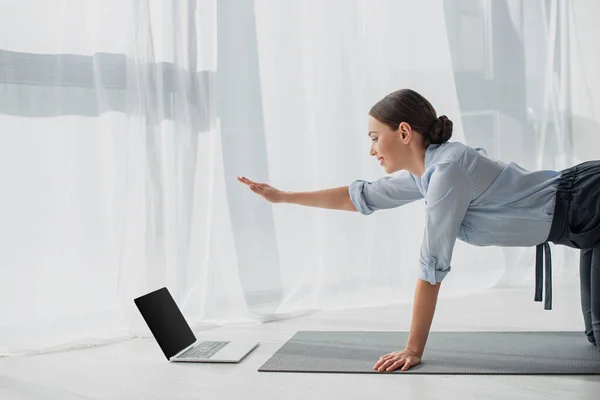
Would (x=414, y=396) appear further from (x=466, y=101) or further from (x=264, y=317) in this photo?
(x=466, y=101)

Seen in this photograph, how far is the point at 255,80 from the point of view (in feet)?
10.4

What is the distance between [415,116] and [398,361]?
65cm

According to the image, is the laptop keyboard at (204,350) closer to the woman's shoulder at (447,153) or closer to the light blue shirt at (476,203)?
the light blue shirt at (476,203)

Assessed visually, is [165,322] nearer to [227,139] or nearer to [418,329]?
[418,329]

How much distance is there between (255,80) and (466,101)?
4.30 ft

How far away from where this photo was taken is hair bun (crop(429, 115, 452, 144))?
2100 millimetres

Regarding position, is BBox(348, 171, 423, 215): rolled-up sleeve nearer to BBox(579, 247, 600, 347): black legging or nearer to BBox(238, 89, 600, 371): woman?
BBox(238, 89, 600, 371): woman

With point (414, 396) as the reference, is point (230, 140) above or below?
above

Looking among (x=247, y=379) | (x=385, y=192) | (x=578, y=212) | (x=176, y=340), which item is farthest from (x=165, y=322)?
(x=578, y=212)

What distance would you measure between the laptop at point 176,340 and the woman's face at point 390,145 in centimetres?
70

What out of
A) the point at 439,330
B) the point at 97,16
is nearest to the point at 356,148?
the point at 439,330

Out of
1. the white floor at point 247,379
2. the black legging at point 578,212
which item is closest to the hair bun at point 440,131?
the black legging at point 578,212

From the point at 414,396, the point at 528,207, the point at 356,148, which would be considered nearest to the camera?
the point at 414,396

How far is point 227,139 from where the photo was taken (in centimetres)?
310
